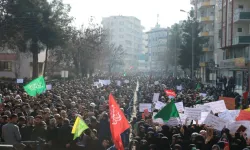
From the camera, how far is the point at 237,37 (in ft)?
158

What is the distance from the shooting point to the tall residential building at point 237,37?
46.9 meters

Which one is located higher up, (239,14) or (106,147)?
(239,14)

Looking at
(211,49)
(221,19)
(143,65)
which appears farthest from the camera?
(143,65)

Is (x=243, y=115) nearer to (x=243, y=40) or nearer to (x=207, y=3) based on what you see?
(x=243, y=40)

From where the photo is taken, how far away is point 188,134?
12.4 m

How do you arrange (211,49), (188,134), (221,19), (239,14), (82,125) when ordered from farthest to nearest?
(211,49)
(221,19)
(239,14)
(188,134)
(82,125)

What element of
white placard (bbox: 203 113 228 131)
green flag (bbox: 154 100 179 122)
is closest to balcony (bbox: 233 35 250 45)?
green flag (bbox: 154 100 179 122)

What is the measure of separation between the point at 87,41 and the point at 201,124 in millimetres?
55043

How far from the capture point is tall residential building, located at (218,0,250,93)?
154ft

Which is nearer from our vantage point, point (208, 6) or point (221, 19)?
point (221, 19)

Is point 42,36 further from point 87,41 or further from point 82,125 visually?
point 82,125

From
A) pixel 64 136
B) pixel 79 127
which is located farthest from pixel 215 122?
pixel 64 136

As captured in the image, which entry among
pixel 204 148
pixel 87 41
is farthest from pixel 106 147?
pixel 87 41

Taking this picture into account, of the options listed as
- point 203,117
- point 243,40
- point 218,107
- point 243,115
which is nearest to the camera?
point 243,115
